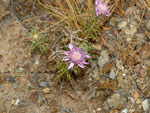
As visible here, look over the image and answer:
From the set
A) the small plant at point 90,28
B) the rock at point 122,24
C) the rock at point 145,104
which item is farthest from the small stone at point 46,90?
the rock at point 122,24

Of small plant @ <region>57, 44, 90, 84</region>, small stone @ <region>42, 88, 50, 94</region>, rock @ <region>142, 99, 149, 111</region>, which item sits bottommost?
rock @ <region>142, 99, 149, 111</region>

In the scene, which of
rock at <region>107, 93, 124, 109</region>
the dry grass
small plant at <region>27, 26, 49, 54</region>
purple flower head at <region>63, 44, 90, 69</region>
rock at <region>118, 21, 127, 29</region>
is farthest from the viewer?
rock at <region>118, 21, 127, 29</region>

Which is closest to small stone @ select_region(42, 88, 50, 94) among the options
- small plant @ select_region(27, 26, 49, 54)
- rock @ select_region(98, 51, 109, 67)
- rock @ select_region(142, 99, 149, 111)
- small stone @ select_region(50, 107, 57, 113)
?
small stone @ select_region(50, 107, 57, 113)

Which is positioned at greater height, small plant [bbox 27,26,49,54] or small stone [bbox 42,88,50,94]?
small plant [bbox 27,26,49,54]

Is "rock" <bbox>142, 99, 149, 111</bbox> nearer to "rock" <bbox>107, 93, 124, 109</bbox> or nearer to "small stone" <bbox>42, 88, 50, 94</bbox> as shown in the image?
"rock" <bbox>107, 93, 124, 109</bbox>

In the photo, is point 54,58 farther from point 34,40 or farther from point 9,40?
point 9,40

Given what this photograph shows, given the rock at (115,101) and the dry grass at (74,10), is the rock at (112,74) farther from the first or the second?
the dry grass at (74,10)

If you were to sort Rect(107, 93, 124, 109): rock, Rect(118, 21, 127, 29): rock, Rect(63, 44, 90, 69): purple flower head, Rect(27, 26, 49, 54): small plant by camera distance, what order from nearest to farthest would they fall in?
Rect(63, 44, 90, 69): purple flower head
Rect(107, 93, 124, 109): rock
Rect(27, 26, 49, 54): small plant
Rect(118, 21, 127, 29): rock
